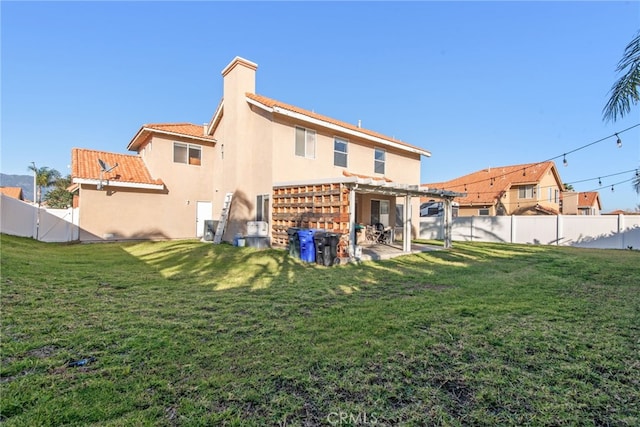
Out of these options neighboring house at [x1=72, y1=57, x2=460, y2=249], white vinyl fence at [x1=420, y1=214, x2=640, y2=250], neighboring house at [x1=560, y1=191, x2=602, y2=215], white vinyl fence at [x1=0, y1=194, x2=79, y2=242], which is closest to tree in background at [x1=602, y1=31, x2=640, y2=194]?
neighboring house at [x1=72, y1=57, x2=460, y2=249]

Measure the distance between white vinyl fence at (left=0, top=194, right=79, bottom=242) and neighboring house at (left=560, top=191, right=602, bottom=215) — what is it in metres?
40.1

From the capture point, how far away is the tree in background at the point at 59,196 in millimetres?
32938

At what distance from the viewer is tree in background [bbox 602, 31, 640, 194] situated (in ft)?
13.6

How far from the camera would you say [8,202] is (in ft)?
41.3

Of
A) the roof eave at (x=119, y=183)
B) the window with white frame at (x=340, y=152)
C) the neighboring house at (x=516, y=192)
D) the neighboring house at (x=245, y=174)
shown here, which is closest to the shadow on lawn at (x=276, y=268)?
the neighboring house at (x=245, y=174)

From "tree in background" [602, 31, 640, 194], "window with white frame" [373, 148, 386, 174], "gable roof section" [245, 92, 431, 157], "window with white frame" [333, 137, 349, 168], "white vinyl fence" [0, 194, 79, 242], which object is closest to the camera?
"tree in background" [602, 31, 640, 194]

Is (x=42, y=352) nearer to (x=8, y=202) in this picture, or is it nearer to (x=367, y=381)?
(x=367, y=381)

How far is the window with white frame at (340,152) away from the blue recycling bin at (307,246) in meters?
5.46

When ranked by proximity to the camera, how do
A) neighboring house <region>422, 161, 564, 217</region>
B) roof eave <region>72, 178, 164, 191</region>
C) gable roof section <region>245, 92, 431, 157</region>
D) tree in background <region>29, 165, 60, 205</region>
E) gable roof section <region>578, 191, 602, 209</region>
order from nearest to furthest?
1. gable roof section <region>245, 92, 431, 157</region>
2. roof eave <region>72, 178, 164, 191</region>
3. neighboring house <region>422, 161, 564, 217</region>
4. tree in background <region>29, 165, 60, 205</region>
5. gable roof section <region>578, 191, 602, 209</region>

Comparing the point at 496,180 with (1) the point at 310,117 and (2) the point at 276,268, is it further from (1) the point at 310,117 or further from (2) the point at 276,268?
(2) the point at 276,268

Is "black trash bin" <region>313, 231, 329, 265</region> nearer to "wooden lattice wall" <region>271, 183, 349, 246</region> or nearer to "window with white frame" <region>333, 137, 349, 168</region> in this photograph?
"wooden lattice wall" <region>271, 183, 349, 246</region>

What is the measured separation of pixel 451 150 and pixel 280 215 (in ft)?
55.5

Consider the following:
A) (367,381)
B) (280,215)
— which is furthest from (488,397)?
(280,215)

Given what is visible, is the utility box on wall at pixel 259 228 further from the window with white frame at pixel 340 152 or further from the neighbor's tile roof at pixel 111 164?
the neighbor's tile roof at pixel 111 164
